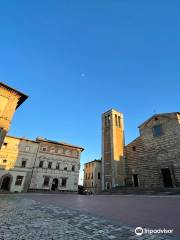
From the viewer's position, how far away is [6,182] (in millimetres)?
29938

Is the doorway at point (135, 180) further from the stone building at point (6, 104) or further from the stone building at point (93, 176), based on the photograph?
the stone building at point (6, 104)

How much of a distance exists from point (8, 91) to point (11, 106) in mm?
1918

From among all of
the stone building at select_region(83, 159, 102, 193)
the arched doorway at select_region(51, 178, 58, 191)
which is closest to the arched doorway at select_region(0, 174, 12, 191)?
the arched doorway at select_region(51, 178, 58, 191)

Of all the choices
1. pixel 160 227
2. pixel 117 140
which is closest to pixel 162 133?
pixel 117 140

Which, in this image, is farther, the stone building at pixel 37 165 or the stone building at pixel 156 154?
the stone building at pixel 37 165

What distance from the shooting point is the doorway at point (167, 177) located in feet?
87.7

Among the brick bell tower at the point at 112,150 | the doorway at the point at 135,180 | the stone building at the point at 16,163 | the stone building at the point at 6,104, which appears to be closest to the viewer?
the stone building at the point at 6,104

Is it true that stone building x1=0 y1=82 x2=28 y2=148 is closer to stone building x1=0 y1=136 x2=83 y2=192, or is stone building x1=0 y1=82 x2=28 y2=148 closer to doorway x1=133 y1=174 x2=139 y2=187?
stone building x1=0 y1=136 x2=83 y2=192

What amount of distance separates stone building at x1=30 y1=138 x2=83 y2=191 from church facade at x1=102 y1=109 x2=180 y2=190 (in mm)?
7466

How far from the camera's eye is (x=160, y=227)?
16.5 ft

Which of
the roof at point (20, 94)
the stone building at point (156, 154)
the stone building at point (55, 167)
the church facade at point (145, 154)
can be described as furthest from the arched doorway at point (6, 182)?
the stone building at point (156, 154)

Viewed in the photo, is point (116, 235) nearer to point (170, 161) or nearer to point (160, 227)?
point (160, 227)

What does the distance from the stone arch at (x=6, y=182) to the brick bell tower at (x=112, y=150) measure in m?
19.7

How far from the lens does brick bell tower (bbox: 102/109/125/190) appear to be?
116ft
